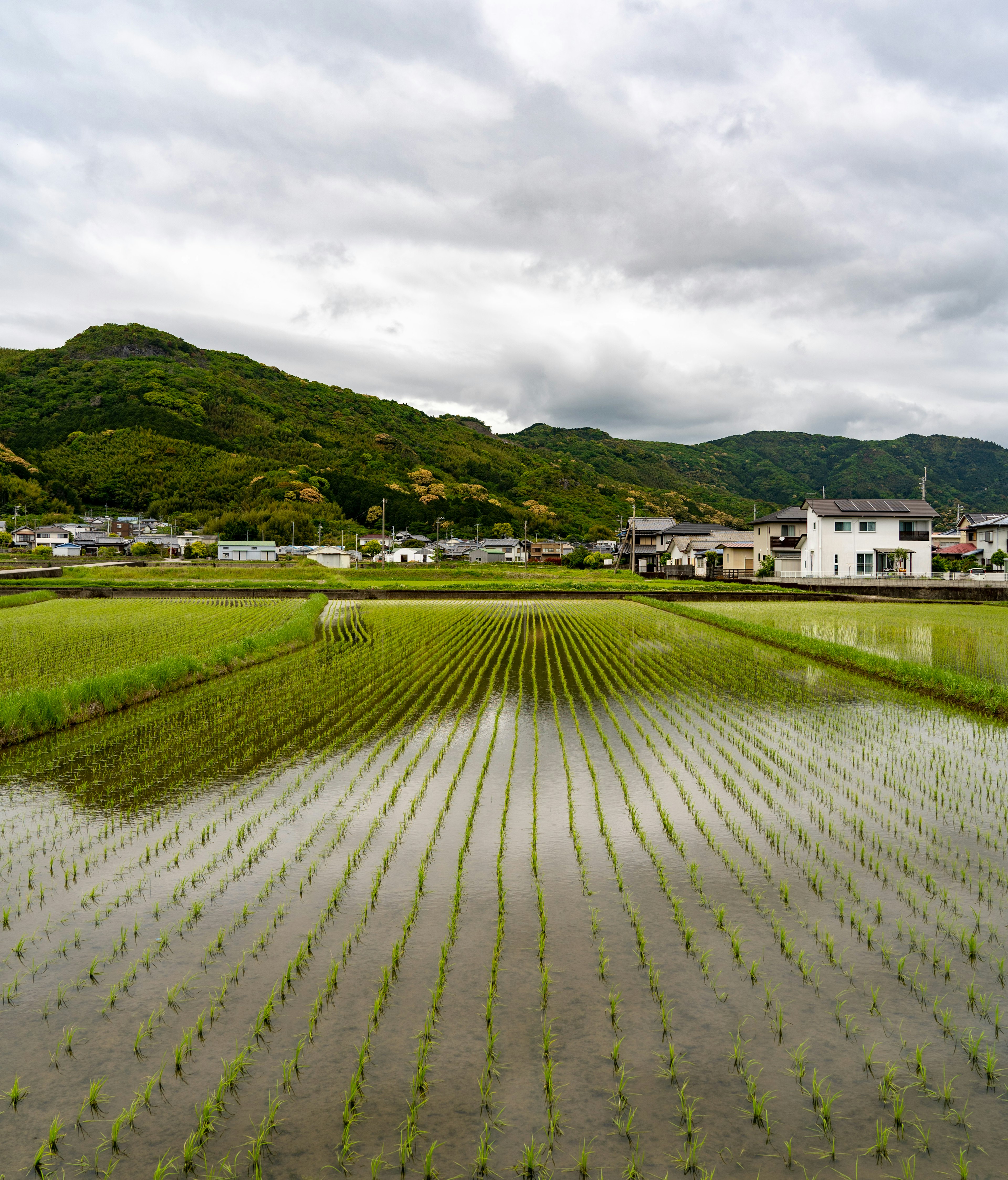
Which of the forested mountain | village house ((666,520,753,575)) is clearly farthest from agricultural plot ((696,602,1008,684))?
the forested mountain

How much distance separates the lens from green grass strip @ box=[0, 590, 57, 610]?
921 inches

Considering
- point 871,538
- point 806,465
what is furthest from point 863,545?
point 806,465

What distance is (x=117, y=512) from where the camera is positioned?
84688 millimetres

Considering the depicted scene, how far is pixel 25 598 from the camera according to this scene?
2452 cm

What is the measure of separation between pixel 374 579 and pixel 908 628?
2778 cm

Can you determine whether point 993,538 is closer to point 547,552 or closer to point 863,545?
point 863,545

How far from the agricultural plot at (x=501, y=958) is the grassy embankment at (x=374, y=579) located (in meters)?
26.5

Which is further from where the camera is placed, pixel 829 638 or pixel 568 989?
pixel 829 638

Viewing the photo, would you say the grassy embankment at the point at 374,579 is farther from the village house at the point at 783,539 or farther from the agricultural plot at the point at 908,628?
the agricultural plot at the point at 908,628

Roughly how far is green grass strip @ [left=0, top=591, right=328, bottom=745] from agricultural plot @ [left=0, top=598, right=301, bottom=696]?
3.53 ft

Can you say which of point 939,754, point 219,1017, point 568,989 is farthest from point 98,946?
point 939,754

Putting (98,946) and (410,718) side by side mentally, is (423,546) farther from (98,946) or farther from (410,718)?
(98,946)

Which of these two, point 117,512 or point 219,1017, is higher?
point 117,512

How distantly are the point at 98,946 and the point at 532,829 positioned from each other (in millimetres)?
2692
